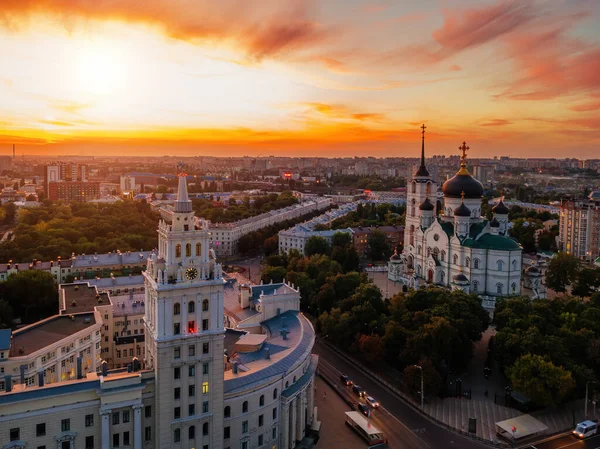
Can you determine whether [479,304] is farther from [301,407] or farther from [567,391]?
[301,407]

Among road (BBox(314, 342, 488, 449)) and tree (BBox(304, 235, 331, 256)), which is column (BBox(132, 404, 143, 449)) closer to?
road (BBox(314, 342, 488, 449))

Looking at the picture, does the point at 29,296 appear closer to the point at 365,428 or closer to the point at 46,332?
the point at 46,332

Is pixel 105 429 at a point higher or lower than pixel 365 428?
higher

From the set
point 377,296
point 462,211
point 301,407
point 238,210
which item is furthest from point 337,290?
point 238,210

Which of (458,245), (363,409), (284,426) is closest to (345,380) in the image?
(363,409)

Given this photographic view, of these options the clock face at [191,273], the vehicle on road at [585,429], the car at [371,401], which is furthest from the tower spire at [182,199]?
the vehicle on road at [585,429]

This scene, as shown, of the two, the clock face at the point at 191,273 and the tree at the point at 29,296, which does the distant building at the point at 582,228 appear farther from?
the tree at the point at 29,296
